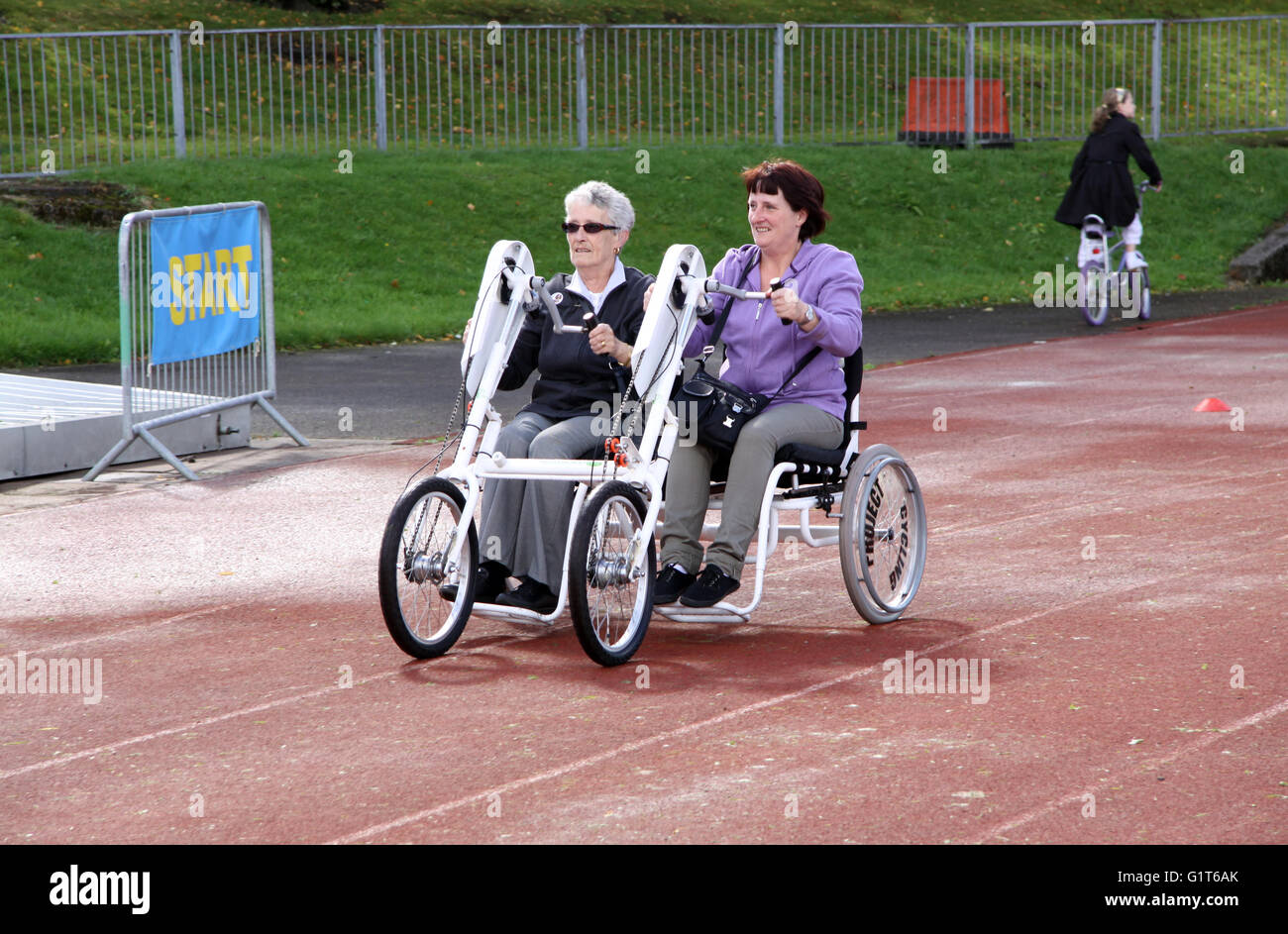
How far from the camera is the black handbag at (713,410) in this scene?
656 centimetres

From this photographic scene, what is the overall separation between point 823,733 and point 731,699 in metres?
0.47

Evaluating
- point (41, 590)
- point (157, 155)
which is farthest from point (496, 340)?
point (157, 155)

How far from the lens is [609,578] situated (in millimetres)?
6051

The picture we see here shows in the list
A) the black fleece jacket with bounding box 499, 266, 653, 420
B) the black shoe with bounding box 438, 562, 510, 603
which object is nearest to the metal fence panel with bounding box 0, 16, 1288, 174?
the black fleece jacket with bounding box 499, 266, 653, 420

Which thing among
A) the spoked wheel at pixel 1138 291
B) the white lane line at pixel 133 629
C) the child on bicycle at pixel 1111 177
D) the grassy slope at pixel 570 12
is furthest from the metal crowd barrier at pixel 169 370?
the grassy slope at pixel 570 12

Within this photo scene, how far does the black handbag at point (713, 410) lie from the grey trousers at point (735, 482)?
42 mm

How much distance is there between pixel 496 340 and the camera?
6.67 meters

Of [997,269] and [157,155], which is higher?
[157,155]

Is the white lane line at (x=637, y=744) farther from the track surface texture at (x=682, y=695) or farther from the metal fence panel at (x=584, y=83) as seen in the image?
the metal fence panel at (x=584, y=83)

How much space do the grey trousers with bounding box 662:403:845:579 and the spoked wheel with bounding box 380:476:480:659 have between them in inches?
29.1

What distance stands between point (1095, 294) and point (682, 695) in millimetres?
12113
